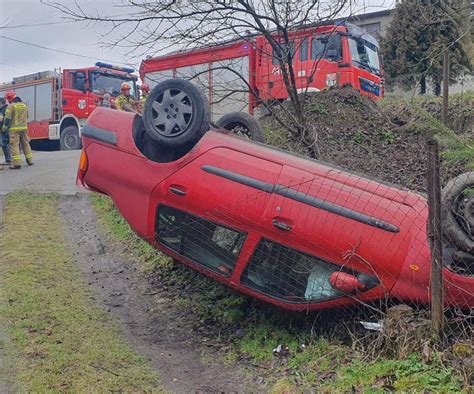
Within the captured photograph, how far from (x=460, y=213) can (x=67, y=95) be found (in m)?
16.0

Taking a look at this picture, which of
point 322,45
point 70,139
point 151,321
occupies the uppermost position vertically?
point 322,45

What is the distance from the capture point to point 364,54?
13.9 meters

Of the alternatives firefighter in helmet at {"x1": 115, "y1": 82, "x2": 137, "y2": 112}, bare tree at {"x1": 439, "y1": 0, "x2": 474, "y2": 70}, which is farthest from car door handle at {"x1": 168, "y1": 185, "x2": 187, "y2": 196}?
firefighter in helmet at {"x1": 115, "y1": 82, "x2": 137, "y2": 112}

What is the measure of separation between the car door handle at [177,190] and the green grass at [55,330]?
3.96 ft

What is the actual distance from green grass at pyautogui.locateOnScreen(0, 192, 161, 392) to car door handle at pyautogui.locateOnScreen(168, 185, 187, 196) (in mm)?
1206

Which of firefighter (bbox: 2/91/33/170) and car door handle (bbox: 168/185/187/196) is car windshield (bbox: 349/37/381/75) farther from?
car door handle (bbox: 168/185/187/196)

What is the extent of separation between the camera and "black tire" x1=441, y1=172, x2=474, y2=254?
3455 mm

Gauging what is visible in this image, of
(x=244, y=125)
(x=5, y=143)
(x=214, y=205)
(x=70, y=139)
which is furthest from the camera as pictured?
(x=70, y=139)

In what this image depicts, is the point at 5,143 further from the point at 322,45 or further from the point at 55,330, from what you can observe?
the point at 55,330

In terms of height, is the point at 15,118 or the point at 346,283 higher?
the point at 15,118

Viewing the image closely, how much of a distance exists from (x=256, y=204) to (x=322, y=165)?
0.66m

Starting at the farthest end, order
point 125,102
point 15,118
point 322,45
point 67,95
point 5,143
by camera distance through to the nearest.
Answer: point 67,95
point 5,143
point 15,118
point 125,102
point 322,45

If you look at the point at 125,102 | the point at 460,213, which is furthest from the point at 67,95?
the point at 460,213

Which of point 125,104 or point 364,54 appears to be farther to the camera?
point 364,54
